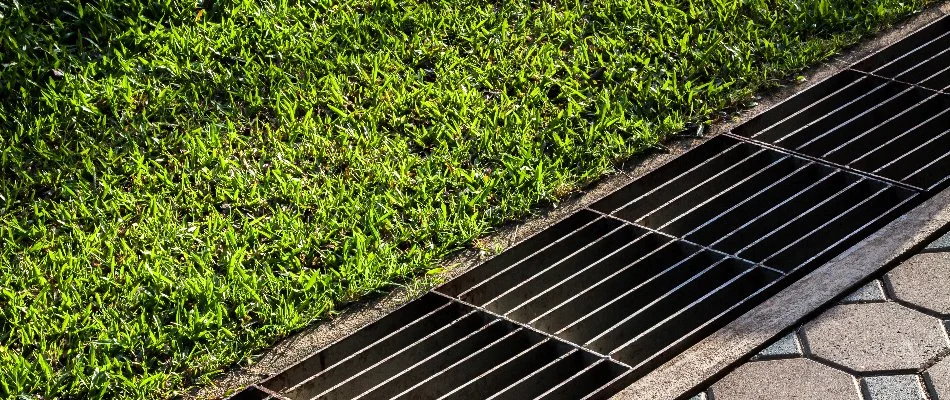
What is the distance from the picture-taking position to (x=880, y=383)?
346 cm

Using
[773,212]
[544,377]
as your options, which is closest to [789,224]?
[773,212]

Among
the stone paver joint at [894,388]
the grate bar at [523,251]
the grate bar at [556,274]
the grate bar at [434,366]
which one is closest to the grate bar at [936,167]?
the grate bar at [556,274]

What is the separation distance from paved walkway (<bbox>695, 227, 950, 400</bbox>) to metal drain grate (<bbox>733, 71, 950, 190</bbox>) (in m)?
0.74

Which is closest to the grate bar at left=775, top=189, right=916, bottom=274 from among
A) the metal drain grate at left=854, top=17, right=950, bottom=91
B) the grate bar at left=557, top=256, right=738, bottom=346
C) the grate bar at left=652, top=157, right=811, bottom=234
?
the grate bar at left=557, top=256, right=738, bottom=346

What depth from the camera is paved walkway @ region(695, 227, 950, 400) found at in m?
3.45

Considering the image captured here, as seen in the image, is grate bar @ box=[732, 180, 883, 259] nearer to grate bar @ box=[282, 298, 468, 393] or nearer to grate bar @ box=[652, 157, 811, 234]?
grate bar @ box=[652, 157, 811, 234]

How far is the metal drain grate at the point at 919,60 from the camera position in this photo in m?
5.24

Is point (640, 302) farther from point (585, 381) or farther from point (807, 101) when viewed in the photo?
point (807, 101)

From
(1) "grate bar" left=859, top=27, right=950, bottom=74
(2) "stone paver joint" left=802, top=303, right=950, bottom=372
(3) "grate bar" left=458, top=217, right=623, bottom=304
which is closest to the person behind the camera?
(2) "stone paver joint" left=802, top=303, right=950, bottom=372

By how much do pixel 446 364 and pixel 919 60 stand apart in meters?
2.70

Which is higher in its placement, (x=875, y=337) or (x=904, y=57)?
(x=904, y=57)

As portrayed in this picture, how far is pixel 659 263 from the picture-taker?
14.0ft

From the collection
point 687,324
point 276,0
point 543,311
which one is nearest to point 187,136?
point 276,0

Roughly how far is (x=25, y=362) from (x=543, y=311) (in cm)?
159
